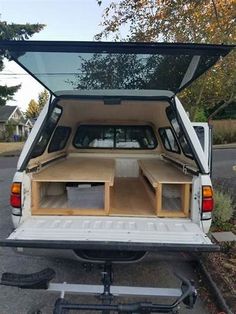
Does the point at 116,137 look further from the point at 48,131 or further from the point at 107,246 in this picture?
the point at 107,246

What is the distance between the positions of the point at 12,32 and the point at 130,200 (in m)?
19.0

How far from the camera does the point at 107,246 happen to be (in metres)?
2.91

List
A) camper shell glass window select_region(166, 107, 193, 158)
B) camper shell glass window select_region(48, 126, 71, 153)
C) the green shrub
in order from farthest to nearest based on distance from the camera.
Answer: the green shrub < camper shell glass window select_region(48, 126, 71, 153) < camper shell glass window select_region(166, 107, 193, 158)

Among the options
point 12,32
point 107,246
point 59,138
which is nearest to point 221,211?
point 59,138

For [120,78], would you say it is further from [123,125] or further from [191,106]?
[191,106]

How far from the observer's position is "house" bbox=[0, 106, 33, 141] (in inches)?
1886

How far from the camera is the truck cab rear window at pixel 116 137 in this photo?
6547mm

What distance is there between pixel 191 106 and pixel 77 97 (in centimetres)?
628

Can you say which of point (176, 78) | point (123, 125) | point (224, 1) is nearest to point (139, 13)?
point (224, 1)

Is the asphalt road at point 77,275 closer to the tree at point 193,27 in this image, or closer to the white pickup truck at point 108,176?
the white pickup truck at point 108,176

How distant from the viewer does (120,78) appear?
388 centimetres

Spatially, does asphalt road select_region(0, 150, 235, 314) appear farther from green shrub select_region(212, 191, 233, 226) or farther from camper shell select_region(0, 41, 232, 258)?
green shrub select_region(212, 191, 233, 226)

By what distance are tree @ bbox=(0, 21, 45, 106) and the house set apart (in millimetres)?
19997

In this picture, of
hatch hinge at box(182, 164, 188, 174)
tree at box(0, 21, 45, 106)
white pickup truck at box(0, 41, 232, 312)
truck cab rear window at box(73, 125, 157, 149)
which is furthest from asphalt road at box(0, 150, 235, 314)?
tree at box(0, 21, 45, 106)
